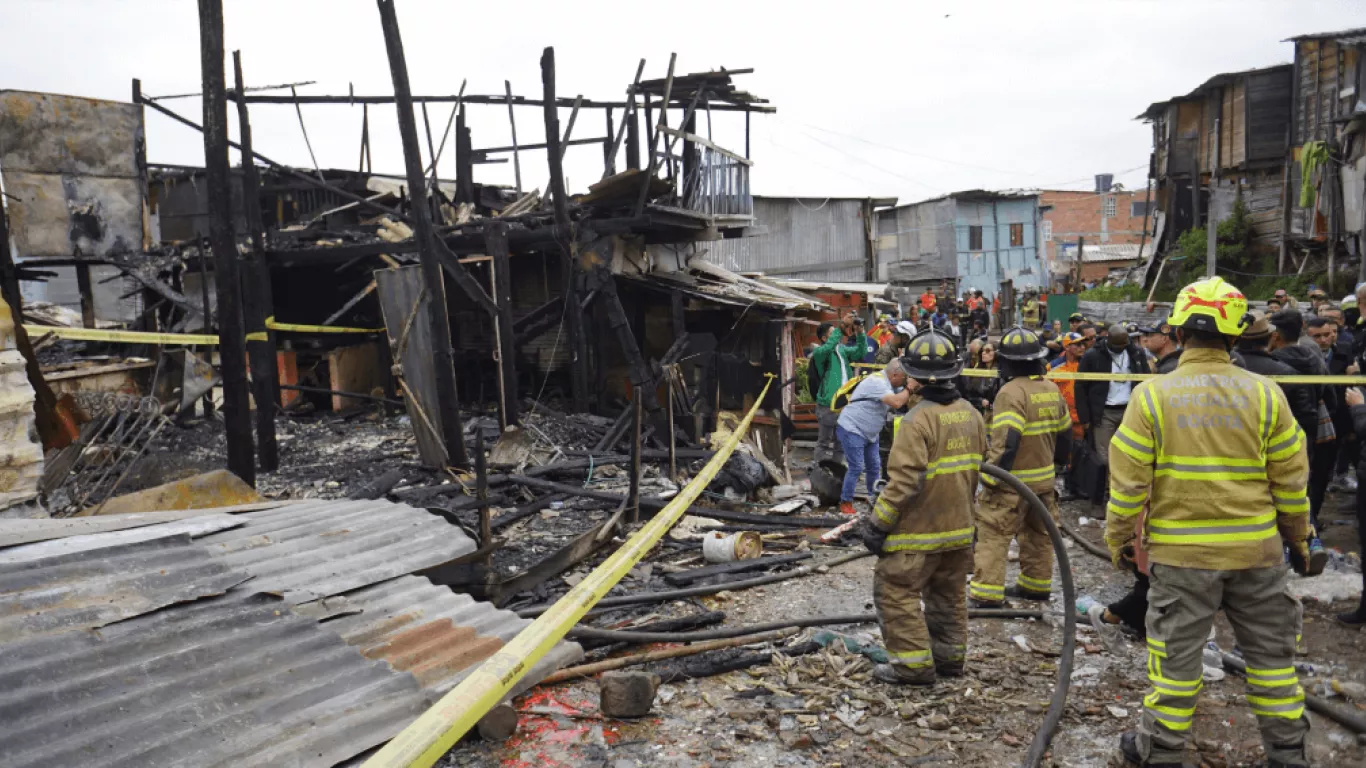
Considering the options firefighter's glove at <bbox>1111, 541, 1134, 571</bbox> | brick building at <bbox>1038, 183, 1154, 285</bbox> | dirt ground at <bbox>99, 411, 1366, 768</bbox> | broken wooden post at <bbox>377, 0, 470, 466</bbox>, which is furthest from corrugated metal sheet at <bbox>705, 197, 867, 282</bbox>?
firefighter's glove at <bbox>1111, 541, 1134, 571</bbox>

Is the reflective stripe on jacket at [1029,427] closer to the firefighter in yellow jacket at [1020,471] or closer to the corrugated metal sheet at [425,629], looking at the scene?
the firefighter in yellow jacket at [1020,471]

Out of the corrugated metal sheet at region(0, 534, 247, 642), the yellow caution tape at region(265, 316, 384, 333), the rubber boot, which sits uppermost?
the yellow caution tape at region(265, 316, 384, 333)

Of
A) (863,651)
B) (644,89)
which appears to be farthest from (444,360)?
(644,89)

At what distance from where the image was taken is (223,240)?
25.7 feet

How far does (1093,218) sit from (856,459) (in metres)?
54.0

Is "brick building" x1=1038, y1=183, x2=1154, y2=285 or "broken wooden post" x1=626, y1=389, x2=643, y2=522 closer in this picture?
"broken wooden post" x1=626, y1=389, x2=643, y2=522

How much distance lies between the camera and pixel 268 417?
397 inches

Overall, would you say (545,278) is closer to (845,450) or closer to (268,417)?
(268,417)

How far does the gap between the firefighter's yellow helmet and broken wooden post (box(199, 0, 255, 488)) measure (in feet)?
24.2

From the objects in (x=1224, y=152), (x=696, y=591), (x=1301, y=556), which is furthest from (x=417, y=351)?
(x=1224, y=152)

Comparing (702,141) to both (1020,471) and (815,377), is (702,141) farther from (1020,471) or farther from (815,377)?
(1020,471)

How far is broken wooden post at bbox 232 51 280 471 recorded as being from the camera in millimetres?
10039

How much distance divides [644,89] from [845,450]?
7382mm

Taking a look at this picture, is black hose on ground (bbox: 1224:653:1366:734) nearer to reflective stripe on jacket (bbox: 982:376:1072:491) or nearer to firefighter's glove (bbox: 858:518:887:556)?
firefighter's glove (bbox: 858:518:887:556)
